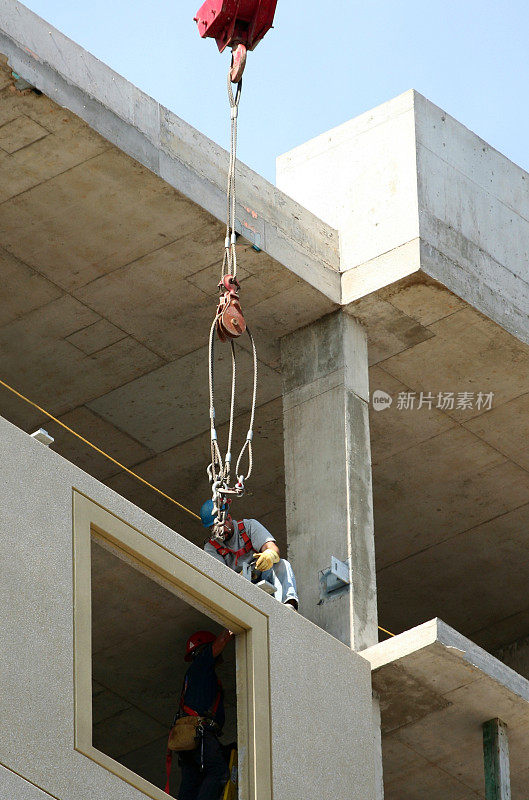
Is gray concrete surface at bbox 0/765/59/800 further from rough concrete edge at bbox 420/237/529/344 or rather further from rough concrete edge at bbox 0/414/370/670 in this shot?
rough concrete edge at bbox 420/237/529/344

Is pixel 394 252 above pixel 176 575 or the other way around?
above

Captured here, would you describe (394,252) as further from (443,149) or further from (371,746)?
(371,746)

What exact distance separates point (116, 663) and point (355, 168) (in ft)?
17.2

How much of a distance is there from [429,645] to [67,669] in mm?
3701

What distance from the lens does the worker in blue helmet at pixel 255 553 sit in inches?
611

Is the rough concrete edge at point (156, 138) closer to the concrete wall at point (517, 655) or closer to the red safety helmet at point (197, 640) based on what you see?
the red safety helmet at point (197, 640)

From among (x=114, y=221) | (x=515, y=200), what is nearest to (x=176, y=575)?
(x=114, y=221)

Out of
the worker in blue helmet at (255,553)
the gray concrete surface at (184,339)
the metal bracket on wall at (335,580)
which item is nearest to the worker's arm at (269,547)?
the worker in blue helmet at (255,553)

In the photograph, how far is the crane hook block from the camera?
56.2 ft

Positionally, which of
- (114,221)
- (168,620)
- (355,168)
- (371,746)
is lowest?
(371,746)

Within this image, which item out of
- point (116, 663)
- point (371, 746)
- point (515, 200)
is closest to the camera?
point (371, 746)

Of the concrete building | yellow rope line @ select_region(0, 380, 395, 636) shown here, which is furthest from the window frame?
yellow rope line @ select_region(0, 380, 395, 636)

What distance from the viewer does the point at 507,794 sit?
16.6m

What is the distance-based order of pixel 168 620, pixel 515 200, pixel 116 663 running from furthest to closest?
1. pixel 515 200
2. pixel 116 663
3. pixel 168 620
